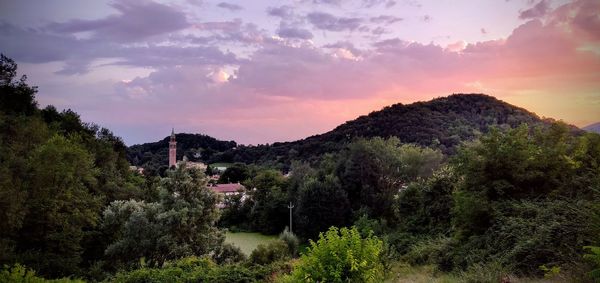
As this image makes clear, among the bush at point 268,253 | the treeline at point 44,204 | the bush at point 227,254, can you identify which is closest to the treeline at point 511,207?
the bush at point 268,253

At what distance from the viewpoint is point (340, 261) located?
799 cm

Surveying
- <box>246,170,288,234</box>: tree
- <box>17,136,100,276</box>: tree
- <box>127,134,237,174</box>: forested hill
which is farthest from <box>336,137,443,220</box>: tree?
<box>127,134,237,174</box>: forested hill

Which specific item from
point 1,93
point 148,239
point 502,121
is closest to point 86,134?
point 1,93

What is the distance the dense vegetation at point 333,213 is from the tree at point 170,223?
0.06 m

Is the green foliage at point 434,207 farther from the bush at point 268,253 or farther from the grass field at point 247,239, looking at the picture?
the grass field at point 247,239

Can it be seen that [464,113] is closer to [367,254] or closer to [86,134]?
[86,134]

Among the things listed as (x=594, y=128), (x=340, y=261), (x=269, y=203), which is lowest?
(x=269, y=203)

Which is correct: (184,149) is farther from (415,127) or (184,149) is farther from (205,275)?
(205,275)

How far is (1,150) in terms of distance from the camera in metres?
17.0

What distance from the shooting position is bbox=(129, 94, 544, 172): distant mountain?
5347 cm

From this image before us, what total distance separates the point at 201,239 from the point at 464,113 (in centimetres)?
5277

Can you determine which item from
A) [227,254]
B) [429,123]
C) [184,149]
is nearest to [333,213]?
[227,254]

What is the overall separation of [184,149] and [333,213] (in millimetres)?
74178

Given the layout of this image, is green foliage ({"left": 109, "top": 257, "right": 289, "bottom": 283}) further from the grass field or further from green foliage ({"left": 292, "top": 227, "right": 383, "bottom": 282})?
the grass field
